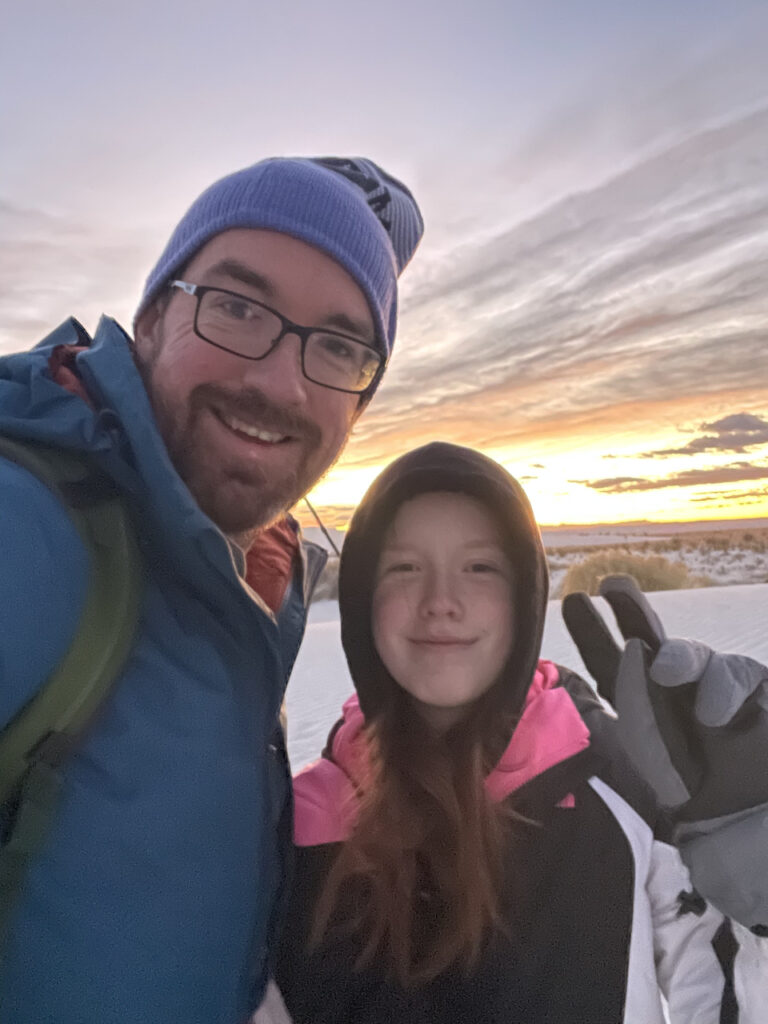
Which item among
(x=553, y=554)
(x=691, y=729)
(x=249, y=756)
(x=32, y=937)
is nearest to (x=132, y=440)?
(x=249, y=756)

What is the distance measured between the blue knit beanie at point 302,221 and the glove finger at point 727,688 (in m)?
1.17

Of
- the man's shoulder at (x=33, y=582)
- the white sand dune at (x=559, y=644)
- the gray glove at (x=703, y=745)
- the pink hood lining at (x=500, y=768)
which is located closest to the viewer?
the man's shoulder at (x=33, y=582)

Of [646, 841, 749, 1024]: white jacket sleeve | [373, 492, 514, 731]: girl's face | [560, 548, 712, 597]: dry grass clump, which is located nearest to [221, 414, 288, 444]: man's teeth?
[373, 492, 514, 731]: girl's face

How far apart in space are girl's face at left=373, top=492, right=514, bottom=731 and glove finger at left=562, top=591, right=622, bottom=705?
183 millimetres

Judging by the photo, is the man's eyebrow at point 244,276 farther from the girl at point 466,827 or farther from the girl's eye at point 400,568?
the girl's eye at point 400,568

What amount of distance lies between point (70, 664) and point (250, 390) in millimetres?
775

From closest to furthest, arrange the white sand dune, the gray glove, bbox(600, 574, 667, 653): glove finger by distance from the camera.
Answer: the gray glove → bbox(600, 574, 667, 653): glove finger → the white sand dune

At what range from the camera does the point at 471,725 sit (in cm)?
170

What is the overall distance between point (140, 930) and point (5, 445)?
77cm

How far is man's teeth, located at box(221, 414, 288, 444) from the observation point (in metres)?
1.47

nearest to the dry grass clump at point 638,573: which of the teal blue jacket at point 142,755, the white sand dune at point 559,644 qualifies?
the white sand dune at point 559,644

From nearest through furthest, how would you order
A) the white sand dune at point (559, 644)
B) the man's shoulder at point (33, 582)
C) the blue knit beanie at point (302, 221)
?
the man's shoulder at point (33, 582) → the blue knit beanie at point (302, 221) → the white sand dune at point (559, 644)

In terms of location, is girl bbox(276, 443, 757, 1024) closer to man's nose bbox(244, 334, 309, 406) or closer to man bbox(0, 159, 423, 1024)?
man bbox(0, 159, 423, 1024)

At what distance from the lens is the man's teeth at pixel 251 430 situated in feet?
4.84
